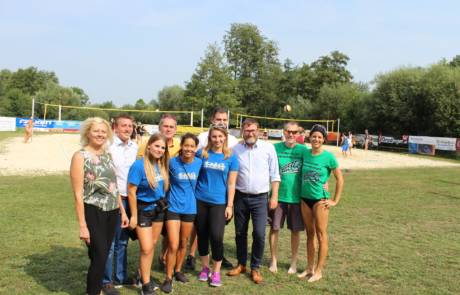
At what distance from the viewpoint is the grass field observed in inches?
171

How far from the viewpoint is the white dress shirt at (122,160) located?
4.13 meters

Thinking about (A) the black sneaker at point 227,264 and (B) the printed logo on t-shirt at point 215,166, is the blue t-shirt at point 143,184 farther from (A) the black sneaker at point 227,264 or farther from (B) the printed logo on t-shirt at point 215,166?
(A) the black sneaker at point 227,264

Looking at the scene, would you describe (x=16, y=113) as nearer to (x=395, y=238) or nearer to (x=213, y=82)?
(x=213, y=82)

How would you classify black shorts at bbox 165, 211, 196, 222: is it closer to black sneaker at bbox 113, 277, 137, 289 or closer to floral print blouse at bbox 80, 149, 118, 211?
floral print blouse at bbox 80, 149, 118, 211

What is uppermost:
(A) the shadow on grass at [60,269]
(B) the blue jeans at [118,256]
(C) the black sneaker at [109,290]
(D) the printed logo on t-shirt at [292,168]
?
(D) the printed logo on t-shirt at [292,168]

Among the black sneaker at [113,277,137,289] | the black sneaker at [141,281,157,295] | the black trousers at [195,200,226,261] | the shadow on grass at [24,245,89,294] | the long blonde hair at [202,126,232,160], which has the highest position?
the long blonde hair at [202,126,232,160]

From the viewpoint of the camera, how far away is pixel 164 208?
4.02 metres

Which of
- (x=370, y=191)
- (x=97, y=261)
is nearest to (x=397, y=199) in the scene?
(x=370, y=191)

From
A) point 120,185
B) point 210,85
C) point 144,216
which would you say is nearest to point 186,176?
point 144,216

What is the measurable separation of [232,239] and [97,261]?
299cm

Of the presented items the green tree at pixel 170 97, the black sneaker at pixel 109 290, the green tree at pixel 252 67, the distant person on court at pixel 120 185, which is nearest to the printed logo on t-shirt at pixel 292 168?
the distant person on court at pixel 120 185

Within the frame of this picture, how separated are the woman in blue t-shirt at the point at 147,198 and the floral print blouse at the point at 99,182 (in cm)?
25

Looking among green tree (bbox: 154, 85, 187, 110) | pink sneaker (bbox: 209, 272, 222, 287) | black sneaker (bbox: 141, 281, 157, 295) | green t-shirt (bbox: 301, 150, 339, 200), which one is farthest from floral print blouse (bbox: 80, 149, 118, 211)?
green tree (bbox: 154, 85, 187, 110)

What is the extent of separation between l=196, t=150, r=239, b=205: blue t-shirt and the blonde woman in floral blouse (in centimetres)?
93
